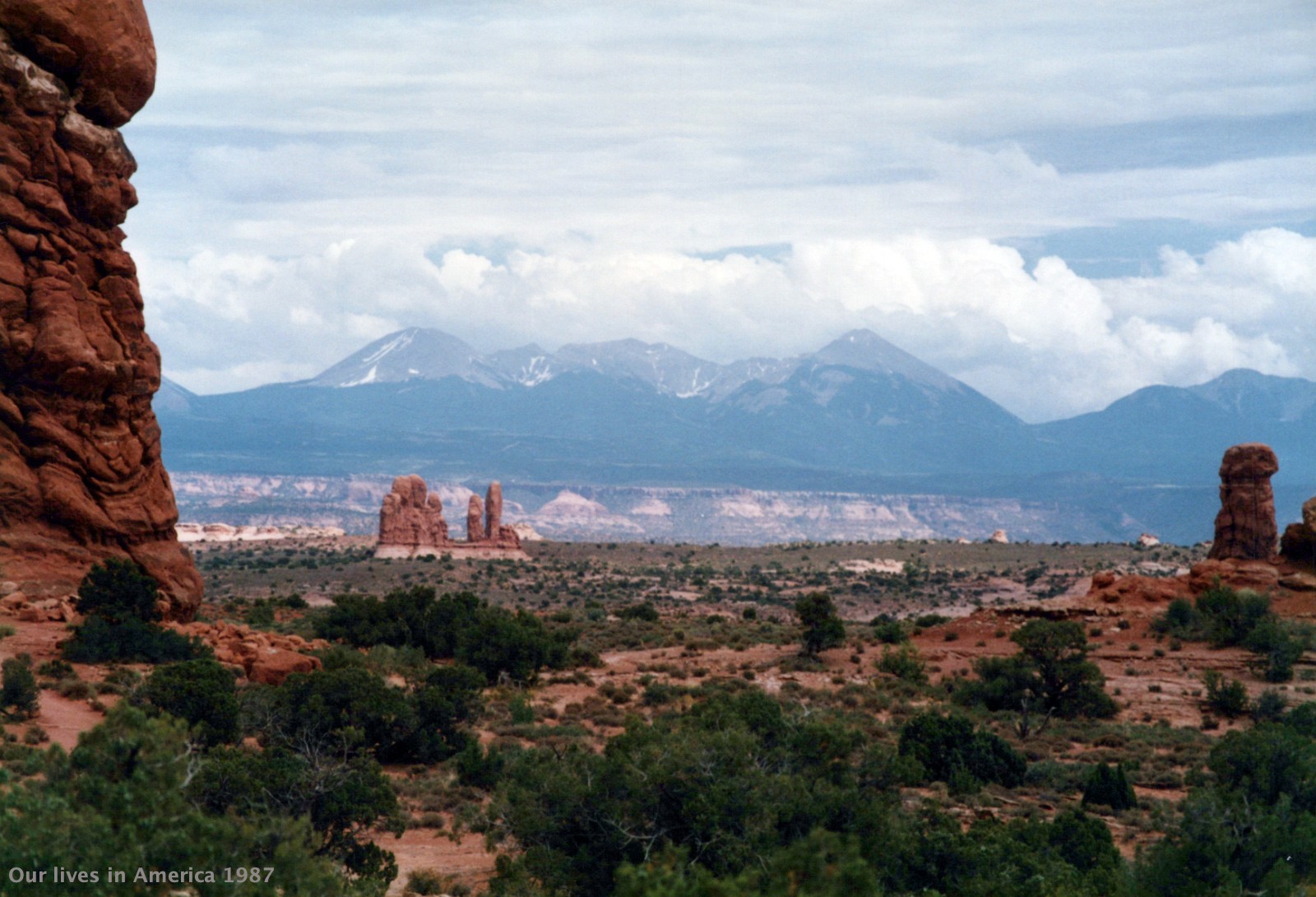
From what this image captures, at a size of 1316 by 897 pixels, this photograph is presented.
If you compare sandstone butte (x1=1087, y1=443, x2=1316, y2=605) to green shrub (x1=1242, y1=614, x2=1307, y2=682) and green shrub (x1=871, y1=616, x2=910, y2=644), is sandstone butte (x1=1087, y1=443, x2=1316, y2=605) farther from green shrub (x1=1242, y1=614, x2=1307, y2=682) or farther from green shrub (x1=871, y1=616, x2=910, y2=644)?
green shrub (x1=871, y1=616, x2=910, y2=644)

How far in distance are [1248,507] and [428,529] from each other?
58160mm

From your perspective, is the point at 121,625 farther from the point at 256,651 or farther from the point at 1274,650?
the point at 1274,650

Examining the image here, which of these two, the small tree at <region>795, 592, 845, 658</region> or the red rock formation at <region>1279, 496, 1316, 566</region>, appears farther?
the red rock formation at <region>1279, 496, 1316, 566</region>

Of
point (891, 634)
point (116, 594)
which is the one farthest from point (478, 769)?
point (891, 634)

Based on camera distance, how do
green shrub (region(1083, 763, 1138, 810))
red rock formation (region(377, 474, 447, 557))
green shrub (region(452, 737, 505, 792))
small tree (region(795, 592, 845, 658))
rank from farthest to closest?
red rock formation (region(377, 474, 447, 557)) < small tree (region(795, 592, 845, 658)) < green shrub (region(452, 737, 505, 792)) < green shrub (region(1083, 763, 1138, 810))

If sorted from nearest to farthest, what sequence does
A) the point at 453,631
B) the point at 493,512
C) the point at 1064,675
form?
the point at 1064,675 < the point at 453,631 < the point at 493,512

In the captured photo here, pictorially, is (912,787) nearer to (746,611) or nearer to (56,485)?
(56,485)

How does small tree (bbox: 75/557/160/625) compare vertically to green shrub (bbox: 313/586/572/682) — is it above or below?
above

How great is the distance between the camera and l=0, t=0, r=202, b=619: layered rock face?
2844cm

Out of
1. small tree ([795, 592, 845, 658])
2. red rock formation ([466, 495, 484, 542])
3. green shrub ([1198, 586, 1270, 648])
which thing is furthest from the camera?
red rock formation ([466, 495, 484, 542])

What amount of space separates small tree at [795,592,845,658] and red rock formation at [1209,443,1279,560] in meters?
19.0

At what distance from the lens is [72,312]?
96.0 ft

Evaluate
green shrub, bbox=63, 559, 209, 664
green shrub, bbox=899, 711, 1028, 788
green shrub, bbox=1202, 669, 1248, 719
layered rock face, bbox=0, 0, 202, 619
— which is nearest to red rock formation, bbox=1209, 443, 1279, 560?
green shrub, bbox=1202, 669, 1248, 719

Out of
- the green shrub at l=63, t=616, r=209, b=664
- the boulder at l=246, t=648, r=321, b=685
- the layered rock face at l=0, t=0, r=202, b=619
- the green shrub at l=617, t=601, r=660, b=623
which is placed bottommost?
the green shrub at l=617, t=601, r=660, b=623
